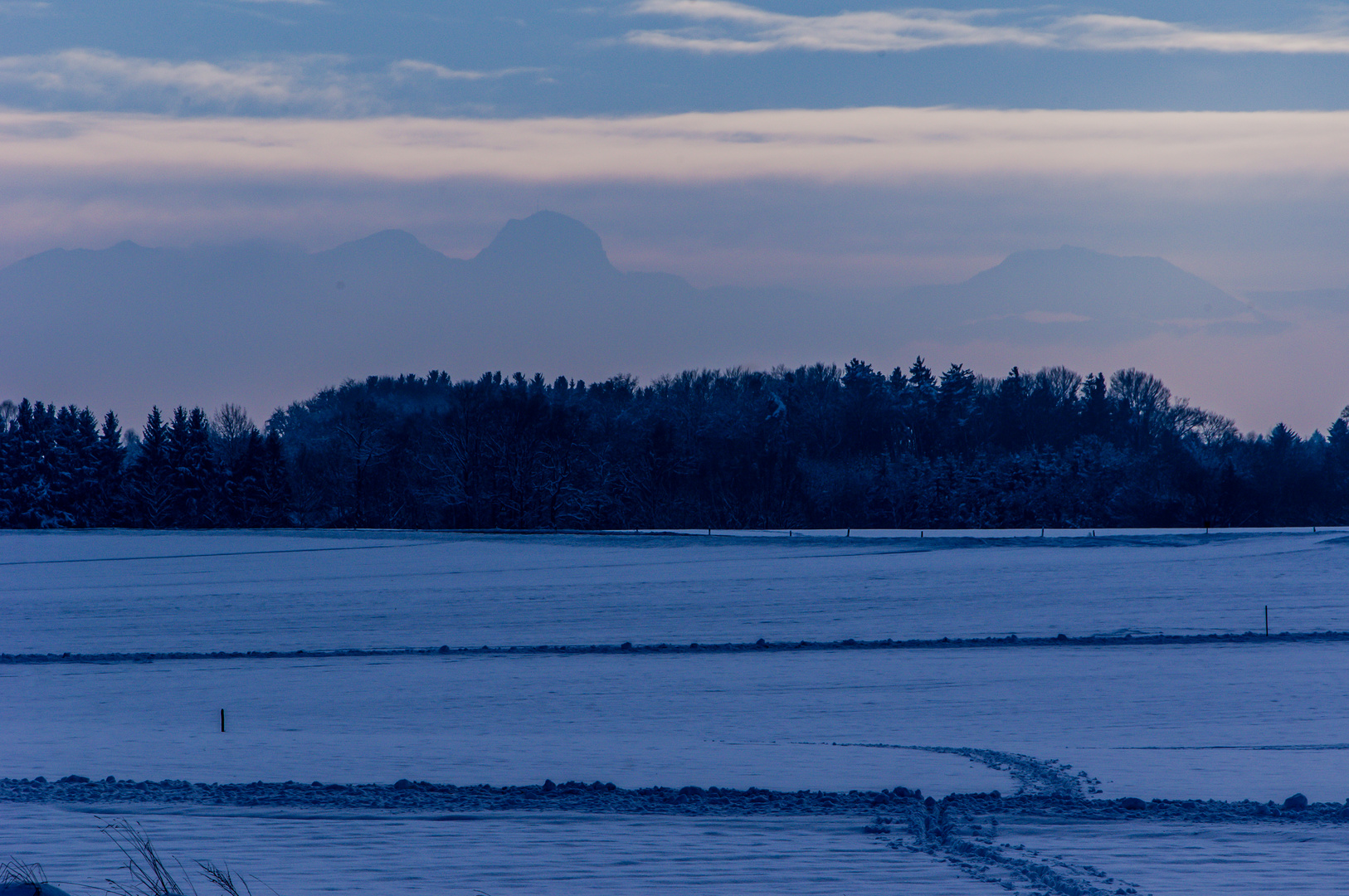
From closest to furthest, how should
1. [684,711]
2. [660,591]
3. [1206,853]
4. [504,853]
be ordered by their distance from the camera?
[1206,853] → [504,853] → [684,711] → [660,591]

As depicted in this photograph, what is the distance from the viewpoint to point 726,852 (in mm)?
7926

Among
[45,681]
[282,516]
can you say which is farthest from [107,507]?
[45,681]

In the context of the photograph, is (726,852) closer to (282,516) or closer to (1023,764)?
(1023,764)

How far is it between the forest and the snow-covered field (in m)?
32.8

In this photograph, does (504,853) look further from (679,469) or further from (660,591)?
(679,469)

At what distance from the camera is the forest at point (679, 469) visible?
68.4 metres

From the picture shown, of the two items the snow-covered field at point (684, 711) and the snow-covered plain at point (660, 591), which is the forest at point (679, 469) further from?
the snow-covered field at point (684, 711)

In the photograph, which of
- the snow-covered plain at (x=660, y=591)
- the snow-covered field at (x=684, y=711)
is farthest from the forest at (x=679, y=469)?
the snow-covered field at (x=684, y=711)

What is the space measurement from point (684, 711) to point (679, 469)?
66385mm

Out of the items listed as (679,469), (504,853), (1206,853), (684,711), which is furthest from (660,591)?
(679,469)

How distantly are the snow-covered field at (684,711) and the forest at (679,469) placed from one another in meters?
32.8

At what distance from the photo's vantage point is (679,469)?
267ft

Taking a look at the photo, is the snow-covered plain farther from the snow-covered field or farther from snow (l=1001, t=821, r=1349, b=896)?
snow (l=1001, t=821, r=1349, b=896)

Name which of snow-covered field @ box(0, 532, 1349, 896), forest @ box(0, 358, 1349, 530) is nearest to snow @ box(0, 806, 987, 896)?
snow-covered field @ box(0, 532, 1349, 896)
